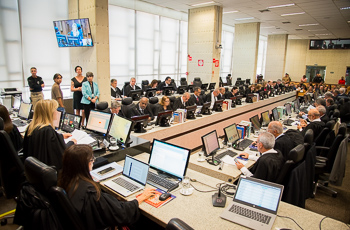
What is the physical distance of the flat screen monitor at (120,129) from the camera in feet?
10.9

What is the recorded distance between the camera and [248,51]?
1433cm

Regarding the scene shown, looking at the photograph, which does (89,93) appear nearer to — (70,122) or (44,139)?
(70,122)

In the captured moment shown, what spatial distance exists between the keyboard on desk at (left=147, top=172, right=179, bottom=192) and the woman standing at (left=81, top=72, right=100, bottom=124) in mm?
3920

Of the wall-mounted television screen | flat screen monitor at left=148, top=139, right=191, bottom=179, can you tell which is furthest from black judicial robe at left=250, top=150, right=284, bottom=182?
the wall-mounted television screen

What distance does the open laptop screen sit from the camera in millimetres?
2146

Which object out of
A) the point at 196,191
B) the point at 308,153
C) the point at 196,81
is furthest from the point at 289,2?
the point at 196,191

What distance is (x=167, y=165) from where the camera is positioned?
2744mm

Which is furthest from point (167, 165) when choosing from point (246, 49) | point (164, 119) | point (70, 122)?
point (246, 49)

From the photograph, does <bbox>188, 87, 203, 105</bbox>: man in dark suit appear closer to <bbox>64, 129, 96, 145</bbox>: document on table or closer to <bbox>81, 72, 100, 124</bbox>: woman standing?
<bbox>81, 72, 100, 124</bbox>: woman standing

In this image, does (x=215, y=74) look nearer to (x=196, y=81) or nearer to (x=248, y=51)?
(x=196, y=81)

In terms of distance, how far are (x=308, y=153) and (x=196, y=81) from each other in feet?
23.7

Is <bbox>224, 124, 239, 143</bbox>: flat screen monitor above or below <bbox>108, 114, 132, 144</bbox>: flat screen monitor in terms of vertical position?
below

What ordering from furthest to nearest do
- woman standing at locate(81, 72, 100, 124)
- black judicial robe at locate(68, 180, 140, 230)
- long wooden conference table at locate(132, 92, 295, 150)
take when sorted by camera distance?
woman standing at locate(81, 72, 100, 124), long wooden conference table at locate(132, 92, 295, 150), black judicial robe at locate(68, 180, 140, 230)

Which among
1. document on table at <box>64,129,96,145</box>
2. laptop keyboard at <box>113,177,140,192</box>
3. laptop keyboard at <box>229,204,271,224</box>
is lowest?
laptop keyboard at <box>229,204,271,224</box>
